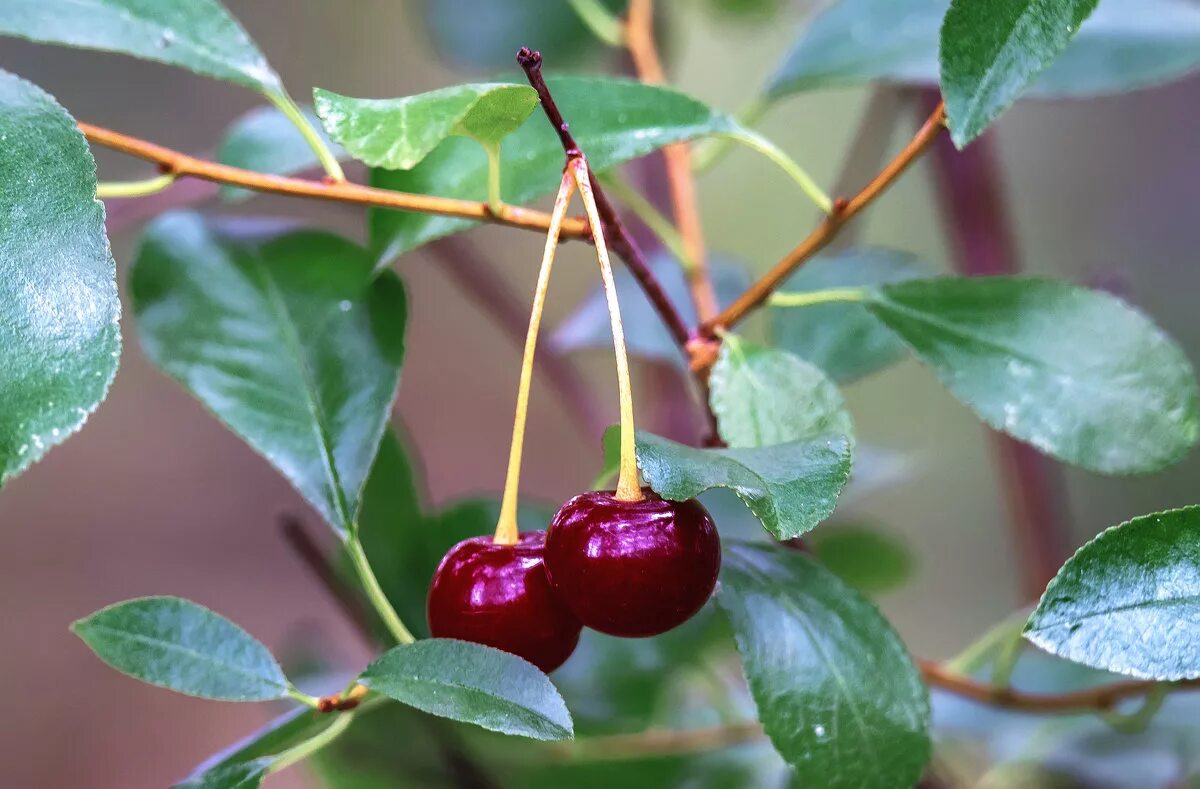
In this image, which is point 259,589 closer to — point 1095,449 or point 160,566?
point 160,566

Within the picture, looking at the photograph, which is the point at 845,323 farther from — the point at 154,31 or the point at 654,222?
the point at 154,31

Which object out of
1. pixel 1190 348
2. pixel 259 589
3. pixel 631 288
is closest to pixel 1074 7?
pixel 631 288

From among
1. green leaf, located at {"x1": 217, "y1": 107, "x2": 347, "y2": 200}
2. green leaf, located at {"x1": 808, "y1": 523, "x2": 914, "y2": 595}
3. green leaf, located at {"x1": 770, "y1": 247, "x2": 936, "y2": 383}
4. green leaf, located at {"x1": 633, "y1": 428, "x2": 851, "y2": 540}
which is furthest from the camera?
green leaf, located at {"x1": 808, "y1": 523, "x2": 914, "y2": 595}

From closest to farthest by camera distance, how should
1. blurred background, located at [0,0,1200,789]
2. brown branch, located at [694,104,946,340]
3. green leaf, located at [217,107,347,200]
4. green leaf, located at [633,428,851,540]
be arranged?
green leaf, located at [633,428,851,540] < brown branch, located at [694,104,946,340] < green leaf, located at [217,107,347,200] < blurred background, located at [0,0,1200,789]

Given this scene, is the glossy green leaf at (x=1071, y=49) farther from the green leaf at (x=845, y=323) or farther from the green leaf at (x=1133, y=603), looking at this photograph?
the green leaf at (x=1133, y=603)

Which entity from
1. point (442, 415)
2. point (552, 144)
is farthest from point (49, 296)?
point (442, 415)

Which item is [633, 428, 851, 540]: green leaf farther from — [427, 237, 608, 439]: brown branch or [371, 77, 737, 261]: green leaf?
[427, 237, 608, 439]: brown branch

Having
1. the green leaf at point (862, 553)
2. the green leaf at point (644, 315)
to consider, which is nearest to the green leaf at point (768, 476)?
the green leaf at point (644, 315)

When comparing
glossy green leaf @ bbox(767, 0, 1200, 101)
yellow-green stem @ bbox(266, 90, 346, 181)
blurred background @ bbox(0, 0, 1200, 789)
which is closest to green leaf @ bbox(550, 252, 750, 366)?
glossy green leaf @ bbox(767, 0, 1200, 101)
